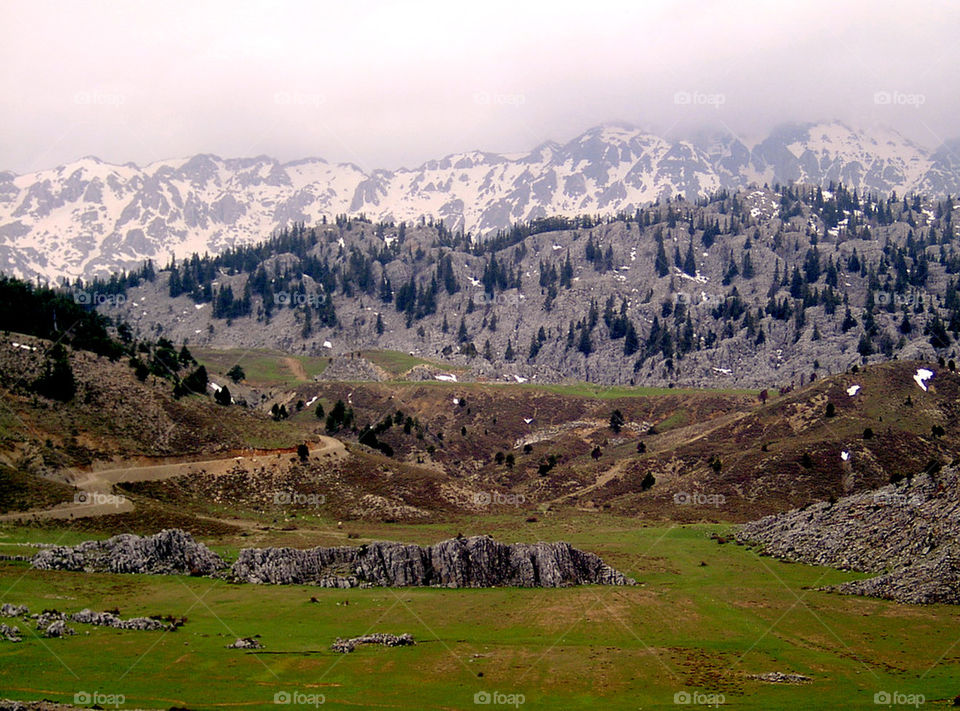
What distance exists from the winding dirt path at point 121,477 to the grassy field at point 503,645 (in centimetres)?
522

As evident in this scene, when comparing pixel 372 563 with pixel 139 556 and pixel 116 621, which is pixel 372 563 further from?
pixel 116 621

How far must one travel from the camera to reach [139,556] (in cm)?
Answer: 8144

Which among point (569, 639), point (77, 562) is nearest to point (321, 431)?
point (77, 562)

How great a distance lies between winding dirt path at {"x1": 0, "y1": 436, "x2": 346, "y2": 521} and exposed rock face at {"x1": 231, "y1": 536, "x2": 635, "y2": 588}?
25.0m

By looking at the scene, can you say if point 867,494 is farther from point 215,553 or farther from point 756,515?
point 215,553

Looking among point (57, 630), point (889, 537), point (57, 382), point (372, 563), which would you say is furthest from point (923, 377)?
A: point (57, 630)

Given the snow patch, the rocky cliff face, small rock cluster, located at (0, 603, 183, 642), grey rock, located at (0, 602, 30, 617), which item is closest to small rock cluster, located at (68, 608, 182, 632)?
small rock cluster, located at (0, 603, 183, 642)

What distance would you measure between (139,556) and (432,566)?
27418 mm

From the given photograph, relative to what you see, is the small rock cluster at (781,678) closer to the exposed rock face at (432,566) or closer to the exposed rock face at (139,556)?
the exposed rock face at (432,566)

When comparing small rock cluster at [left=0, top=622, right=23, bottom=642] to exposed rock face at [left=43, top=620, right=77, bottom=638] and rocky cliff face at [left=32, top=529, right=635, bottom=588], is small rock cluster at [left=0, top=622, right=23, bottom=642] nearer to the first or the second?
exposed rock face at [left=43, top=620, right=77, bottom=638]

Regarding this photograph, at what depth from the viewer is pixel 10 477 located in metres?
98.1

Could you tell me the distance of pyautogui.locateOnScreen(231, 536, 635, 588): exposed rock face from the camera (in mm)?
81250

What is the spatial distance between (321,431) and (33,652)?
13331 cm

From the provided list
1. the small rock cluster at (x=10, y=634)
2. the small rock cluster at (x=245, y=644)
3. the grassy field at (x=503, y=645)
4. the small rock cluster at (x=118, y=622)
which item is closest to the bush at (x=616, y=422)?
the grassy field at (x=503, y=645)
